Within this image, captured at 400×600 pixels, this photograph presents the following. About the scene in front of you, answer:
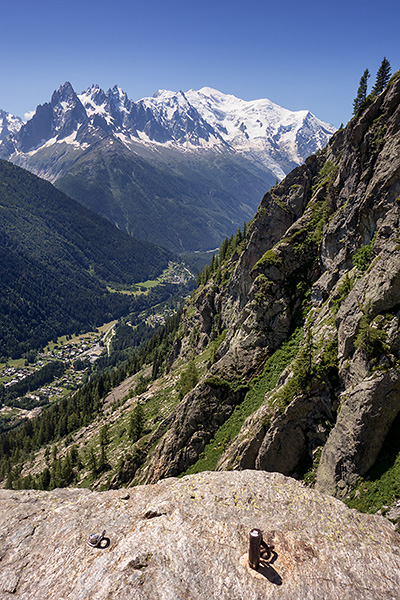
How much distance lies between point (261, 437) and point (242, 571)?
56.5ft

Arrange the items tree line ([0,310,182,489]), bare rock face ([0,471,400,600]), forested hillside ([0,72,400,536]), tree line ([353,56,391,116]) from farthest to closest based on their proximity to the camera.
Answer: tree line ([0,310,182,489]) < tree line ([353,56,391,116]) < forested hillside ([0,72,400,536]) < bare rock face ([0,471,400,600])

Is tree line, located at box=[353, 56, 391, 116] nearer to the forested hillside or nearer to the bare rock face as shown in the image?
the forested hillside

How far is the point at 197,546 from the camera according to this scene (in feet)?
63.3

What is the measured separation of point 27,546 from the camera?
20438 millimetres

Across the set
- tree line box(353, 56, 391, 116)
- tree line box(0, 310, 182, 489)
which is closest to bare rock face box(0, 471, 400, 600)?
tree line box(353, 56, 391, 116)

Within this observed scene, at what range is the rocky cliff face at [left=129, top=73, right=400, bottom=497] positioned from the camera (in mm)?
25719

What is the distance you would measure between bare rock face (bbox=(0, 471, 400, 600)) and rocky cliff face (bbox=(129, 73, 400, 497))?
5.72 m

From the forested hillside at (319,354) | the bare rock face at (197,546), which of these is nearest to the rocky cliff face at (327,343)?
the forested hillside at (319,354)

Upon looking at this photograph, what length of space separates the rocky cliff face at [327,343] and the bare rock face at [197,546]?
572 centimetres

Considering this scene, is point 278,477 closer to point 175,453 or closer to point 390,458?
point 390,458

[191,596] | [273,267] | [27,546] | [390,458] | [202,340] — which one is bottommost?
[202,340]

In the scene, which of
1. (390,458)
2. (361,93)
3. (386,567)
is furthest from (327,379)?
(361,93)

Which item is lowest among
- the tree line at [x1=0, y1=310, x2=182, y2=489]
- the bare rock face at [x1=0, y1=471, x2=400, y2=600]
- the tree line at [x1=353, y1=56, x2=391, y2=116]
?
the tree line at [x1=0, y1=310, x2=182, y2=489]

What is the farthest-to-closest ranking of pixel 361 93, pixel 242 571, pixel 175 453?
pixel 361 93
pixel 175 453
pixel 242 571
